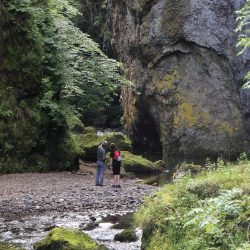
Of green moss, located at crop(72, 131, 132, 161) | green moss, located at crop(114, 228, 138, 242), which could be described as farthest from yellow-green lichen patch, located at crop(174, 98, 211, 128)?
green moss, located at crop(114, 228, 138, 242)

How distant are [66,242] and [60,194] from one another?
7.41 m

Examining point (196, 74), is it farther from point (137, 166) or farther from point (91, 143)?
point (137, 166)

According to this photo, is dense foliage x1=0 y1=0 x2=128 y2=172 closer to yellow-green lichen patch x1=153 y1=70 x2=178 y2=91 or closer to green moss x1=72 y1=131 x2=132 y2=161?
green moss x1=72 y1=131 x2=132 y2=161

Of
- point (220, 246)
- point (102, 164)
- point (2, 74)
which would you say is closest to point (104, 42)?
point (2, 74)

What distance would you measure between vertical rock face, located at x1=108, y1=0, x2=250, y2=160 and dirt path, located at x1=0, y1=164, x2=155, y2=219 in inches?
460

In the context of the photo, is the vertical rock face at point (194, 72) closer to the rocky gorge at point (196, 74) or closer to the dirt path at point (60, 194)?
the rocky gorge at point (196, 74)

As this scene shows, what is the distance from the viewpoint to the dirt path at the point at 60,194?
1409 cm

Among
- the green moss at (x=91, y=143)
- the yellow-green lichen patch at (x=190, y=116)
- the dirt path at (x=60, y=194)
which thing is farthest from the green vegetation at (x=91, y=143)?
the dirt path at (x=60, y=194)

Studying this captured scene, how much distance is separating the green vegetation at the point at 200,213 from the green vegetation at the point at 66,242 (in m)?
1.18

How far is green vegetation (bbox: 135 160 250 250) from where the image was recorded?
240 inches

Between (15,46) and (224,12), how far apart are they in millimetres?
15739

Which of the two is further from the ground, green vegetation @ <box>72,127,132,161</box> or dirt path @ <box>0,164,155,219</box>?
green vegetation @ <box>72,127,132,161</box>

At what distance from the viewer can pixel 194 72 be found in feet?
104

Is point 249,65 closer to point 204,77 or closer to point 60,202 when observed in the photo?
point 204,77
